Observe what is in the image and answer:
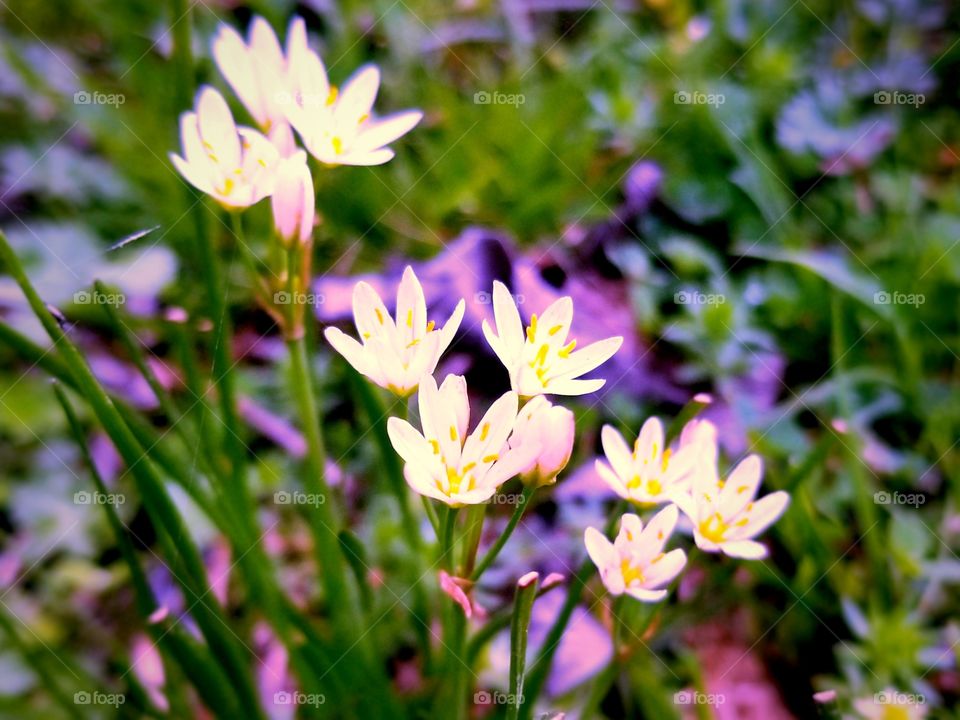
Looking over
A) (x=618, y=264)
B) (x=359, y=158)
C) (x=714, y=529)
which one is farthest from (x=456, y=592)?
(x=618, y=264)

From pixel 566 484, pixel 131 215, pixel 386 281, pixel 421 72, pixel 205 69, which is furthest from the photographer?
pixel 421 72

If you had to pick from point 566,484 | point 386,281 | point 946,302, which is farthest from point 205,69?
point 946,302

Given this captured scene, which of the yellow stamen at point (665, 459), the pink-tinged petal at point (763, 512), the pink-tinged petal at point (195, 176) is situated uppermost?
the pink-tinged petal at point (195, 176)

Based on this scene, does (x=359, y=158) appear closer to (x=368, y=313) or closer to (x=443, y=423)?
(x=368, y=313)

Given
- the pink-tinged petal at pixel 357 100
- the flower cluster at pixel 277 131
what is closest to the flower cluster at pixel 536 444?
the flower cluster at pixel 277 131

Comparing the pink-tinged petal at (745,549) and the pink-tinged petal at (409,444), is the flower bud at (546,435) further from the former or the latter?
the pink-tinged petal at (745,549)

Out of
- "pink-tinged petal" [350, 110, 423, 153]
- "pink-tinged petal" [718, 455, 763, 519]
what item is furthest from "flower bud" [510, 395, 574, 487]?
"pink-tinged petal" [350, 110, 423, 153]

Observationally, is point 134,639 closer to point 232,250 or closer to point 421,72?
point 232,250

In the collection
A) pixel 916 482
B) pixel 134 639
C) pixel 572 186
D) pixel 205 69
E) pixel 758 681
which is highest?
pixel 205 69
